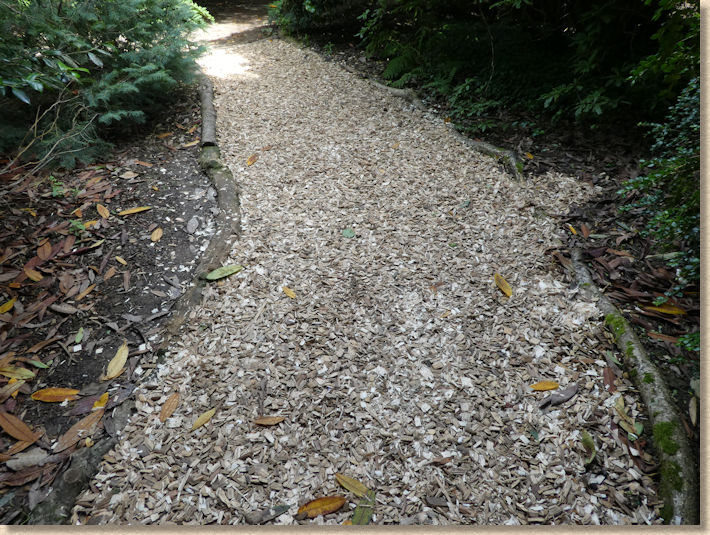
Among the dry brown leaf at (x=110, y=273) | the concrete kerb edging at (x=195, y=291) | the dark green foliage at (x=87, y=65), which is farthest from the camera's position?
the dark green foliage at (x=87, y=65)

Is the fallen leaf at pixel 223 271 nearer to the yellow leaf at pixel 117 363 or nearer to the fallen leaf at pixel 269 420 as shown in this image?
the yellow leaf at pixel 117 363

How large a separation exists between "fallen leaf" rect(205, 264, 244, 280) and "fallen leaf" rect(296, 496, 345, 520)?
1.78m

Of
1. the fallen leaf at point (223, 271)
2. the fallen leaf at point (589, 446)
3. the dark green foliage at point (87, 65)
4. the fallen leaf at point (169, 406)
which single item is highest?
the dark green foliage at point (87, 65)

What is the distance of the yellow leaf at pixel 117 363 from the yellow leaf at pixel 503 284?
2616 mm

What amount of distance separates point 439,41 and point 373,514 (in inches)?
217

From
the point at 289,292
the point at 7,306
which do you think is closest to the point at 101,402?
the point at 7,306

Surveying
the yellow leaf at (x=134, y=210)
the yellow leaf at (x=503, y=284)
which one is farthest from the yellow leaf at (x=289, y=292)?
the yellow leaf at (x=134, y=210)

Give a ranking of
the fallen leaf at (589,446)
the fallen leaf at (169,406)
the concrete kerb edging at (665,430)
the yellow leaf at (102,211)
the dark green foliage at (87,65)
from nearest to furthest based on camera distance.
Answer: the concrete kerb edging at (665,430) < the fallen leaf at (589,446) < the fallen leaf at (169,406) < the yellow leaf at (102,211) < the dark green foliage at (87,65)

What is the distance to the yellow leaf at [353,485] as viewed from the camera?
196 centimetres

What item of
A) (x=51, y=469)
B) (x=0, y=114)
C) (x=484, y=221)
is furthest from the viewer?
(x=0, y=114)

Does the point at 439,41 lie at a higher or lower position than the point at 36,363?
higher

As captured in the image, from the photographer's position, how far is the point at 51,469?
2.05 metres

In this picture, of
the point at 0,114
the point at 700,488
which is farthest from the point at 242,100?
the point at 700,488

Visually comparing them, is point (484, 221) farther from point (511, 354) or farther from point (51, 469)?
point (51, 469)
